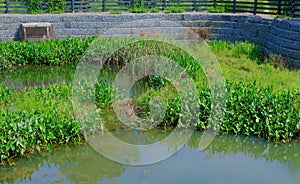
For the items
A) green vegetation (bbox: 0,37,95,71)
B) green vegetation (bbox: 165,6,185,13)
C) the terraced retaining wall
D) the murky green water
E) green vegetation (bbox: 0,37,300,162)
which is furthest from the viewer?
green vegetation (bbox: 165,6,185,13)

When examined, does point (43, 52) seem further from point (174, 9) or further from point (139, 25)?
point (174, 9)

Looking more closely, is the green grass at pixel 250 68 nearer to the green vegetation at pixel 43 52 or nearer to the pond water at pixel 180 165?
the pond water at pixel 180 165

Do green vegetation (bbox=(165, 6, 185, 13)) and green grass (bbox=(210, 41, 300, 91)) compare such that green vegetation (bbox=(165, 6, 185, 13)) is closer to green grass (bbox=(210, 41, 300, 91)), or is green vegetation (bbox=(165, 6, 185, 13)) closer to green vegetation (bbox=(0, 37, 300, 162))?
green grass (bbox=(210, 41, 300, 91))

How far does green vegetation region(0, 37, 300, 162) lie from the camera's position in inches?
279

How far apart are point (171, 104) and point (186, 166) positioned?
1.66m

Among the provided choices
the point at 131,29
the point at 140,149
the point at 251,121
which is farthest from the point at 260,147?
the point at 131,29

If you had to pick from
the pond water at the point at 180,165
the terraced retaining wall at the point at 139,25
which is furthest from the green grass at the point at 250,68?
the pond water at the point at 180,165

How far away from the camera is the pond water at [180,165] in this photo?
6.50 m

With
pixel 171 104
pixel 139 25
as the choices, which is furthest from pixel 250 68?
pixel 139 25

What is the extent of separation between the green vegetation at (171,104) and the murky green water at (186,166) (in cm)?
25

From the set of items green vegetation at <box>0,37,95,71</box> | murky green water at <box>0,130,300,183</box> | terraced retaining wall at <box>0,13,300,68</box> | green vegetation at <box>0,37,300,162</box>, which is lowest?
murky green water at <box>0,130,300,183</box>

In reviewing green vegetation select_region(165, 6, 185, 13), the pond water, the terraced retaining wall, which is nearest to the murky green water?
the pond water

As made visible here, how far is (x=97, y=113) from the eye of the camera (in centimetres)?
784

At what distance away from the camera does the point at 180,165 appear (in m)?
6.91
